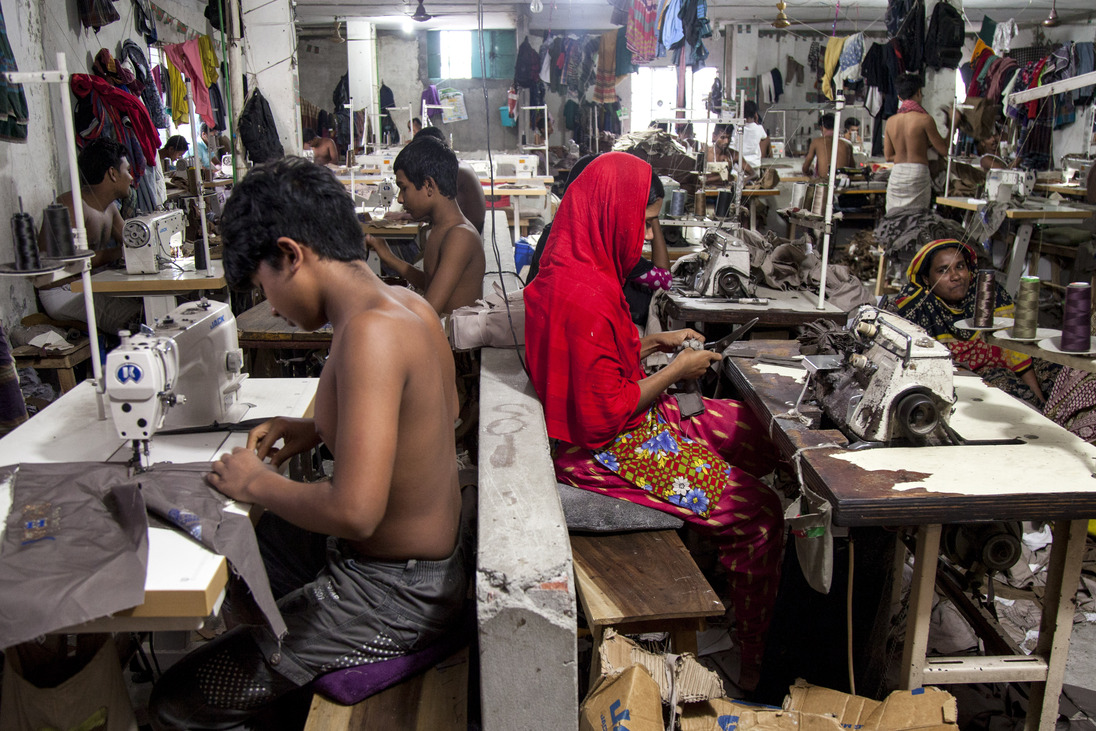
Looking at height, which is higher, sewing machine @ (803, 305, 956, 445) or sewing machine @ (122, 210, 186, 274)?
sewing machine @ (122, 210, 186, 274)

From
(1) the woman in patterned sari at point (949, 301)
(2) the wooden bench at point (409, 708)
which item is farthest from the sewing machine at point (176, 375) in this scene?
(1) the woman in patterned sari at point (949, 301)

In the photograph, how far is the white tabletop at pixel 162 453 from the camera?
1.38 m

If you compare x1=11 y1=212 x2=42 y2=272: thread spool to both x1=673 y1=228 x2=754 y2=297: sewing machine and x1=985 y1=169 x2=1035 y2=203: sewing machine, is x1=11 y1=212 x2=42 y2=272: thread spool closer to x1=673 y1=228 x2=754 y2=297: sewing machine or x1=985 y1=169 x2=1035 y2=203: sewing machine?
x1=673 y1=228 x2=754 y2=297: sewing machine

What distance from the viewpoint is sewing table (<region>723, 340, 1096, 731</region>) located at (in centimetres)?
187

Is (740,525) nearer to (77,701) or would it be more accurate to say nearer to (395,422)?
(395,422)

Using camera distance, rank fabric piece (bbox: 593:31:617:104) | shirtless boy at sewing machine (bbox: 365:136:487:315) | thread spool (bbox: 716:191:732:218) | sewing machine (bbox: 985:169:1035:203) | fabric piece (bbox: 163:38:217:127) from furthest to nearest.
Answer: fabric piece (bbox: 593:31:617:104) < fabric piece (bbox: 163:38:217:127) < sewing machine (bbox: 985:169:1035:203) < thread spool (bbox: 716:191:732:218) < shirtless boy at sewing machine (bbox: 365:136:487:315)

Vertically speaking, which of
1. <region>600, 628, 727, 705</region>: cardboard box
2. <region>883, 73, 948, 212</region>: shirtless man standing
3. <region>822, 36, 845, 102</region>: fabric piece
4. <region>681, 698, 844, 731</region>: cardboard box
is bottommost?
<region>681, 698, 844, 731</region>: cardboard box

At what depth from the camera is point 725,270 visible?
13.3 ft

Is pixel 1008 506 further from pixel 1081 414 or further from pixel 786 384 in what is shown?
pixel 1081 414

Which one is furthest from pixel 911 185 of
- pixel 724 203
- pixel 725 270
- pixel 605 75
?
pixel 605 75

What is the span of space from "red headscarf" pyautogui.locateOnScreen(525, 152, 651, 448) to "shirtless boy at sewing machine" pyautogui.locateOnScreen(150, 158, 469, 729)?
2.18ft

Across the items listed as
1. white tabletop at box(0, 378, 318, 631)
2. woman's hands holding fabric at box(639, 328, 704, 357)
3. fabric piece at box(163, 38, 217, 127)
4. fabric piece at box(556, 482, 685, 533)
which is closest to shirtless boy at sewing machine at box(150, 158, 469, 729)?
white tabletop at box(0, 378, 318, 631)

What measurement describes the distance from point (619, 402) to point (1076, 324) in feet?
4.10

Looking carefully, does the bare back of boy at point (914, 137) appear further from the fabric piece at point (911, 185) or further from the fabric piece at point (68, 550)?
the fabric piece at point (68, 550)
